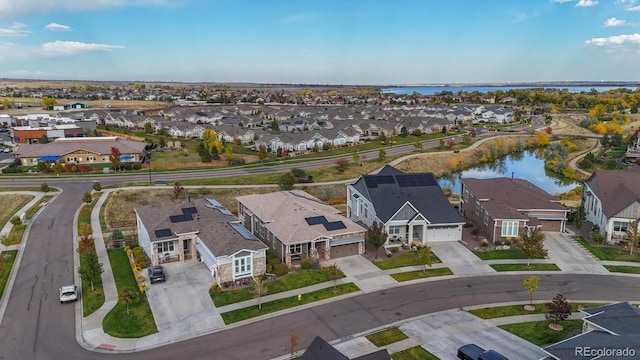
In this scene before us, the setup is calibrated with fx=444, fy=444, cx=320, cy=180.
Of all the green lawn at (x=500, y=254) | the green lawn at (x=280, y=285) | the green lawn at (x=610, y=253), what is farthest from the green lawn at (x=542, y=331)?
the green lawn at (x=610, y=253)

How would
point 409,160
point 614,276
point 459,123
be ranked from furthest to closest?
1. point 459,123
2. point 409,160
3. point 614,276

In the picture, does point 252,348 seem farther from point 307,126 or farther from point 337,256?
point 307,126

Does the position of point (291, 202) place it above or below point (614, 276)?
above

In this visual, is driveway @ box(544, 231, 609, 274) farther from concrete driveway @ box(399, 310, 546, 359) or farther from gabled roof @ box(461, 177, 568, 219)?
concrete driveway @ box(399, 310, 546, 359)

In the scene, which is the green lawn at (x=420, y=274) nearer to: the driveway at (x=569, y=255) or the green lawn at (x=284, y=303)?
the green lawn at (x=284, y=303)

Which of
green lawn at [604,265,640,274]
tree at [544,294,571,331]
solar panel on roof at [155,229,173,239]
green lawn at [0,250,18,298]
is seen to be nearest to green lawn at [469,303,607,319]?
tree at [544,294,571,331]

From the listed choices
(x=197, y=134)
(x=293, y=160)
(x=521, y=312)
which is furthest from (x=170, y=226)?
(x=197, y=134)

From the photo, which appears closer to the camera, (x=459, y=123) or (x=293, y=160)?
(x=293, y=160)
